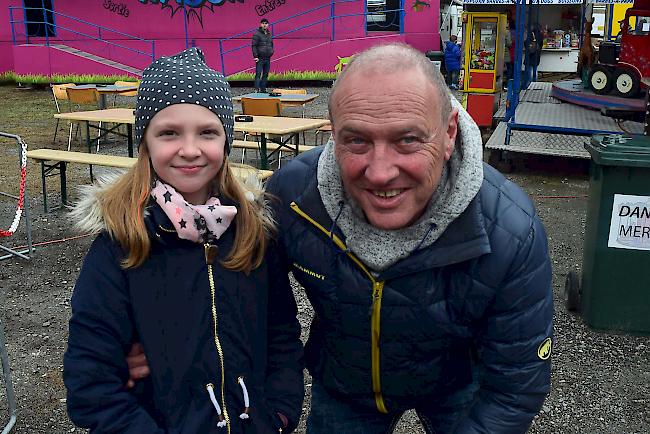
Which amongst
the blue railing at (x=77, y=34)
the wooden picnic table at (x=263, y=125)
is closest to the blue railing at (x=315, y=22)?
the blue railing at (x=77, y=34)

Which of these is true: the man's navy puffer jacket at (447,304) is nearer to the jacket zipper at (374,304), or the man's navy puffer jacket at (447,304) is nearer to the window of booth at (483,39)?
the jacket zipper at (374,304)

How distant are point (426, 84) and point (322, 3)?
61.7 ft

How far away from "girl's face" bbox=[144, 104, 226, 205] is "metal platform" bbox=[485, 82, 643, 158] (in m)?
7.43

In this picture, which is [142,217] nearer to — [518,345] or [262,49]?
[518,345]

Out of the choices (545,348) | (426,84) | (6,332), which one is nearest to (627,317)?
(545,348)

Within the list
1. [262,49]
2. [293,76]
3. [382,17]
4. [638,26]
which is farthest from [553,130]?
A: [382,17]

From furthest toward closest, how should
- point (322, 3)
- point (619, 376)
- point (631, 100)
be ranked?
point (322, 3), point (631, 100), point (619, 376)

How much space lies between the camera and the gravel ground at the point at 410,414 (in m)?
3.48

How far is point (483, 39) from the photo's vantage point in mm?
11695

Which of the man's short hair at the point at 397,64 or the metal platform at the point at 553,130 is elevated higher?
the man's short hair at the point at 397,64

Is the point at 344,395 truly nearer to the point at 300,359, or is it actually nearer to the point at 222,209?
the point at 300,359

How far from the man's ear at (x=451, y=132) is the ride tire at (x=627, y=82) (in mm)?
9434

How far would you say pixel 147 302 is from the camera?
1770 millimetres

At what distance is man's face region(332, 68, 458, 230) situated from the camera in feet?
5.15
